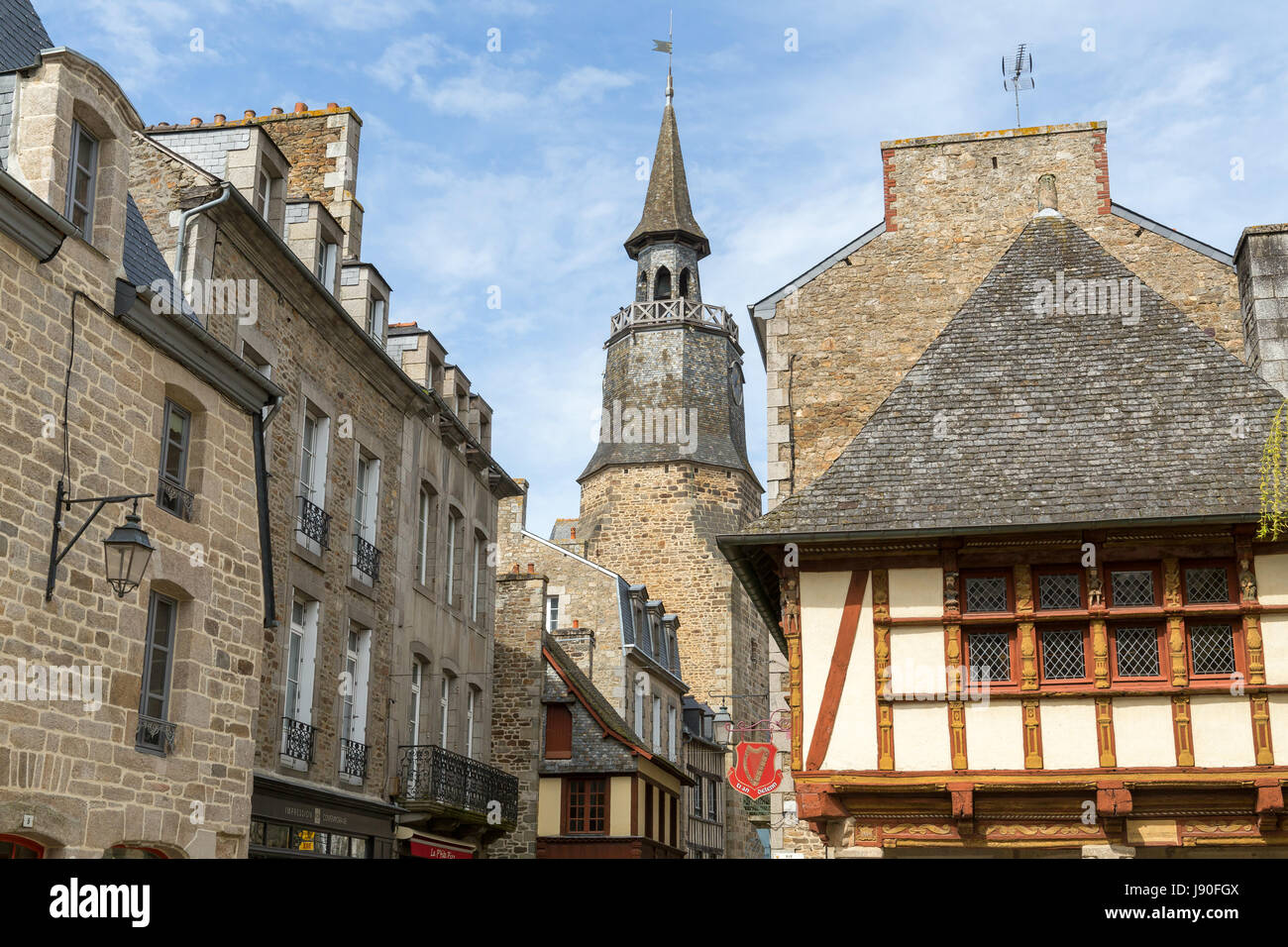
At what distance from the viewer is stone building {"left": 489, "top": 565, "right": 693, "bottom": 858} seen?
22.8 meters

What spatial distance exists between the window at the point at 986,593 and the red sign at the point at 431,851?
8378 mm

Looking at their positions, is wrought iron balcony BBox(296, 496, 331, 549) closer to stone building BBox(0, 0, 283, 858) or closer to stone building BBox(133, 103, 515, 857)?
stone building BBox(133, 103, 515, 857)

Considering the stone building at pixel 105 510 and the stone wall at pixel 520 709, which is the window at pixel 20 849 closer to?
the stone building at pixel 105 510

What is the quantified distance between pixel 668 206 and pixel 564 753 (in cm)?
2437

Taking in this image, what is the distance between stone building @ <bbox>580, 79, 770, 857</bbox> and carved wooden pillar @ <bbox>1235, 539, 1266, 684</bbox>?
81.6ft

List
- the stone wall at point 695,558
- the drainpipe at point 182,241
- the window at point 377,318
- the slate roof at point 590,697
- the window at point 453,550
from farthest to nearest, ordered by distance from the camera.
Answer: the stone wall at point 695,558 → the slate roof at point 590,697 → the window at point 453,550 → the window at point 377,318 → the drainpipe at point 182,241

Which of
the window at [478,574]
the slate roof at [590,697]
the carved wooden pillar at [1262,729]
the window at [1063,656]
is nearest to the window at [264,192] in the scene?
the window at [478,574]

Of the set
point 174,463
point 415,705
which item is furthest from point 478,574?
point 174,463

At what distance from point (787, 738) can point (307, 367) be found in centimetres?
701

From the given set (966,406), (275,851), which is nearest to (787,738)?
(966,406)

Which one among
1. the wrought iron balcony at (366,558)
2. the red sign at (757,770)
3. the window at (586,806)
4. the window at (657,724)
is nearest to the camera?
the wrought iron balcony at (366,558)

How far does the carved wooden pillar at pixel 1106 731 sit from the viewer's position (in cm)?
1146

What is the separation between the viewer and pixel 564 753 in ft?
86.2

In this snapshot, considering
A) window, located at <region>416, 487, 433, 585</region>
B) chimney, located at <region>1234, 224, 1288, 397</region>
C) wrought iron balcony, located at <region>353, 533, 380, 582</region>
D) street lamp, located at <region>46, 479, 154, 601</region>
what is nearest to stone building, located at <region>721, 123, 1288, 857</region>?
chimney, located at <region>1234, 224, 1288, 397</region>
